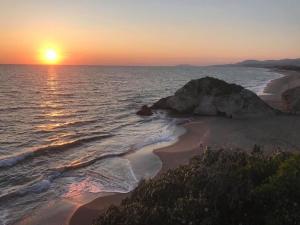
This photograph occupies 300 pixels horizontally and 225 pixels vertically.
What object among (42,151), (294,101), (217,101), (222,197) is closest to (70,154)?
(42,151)

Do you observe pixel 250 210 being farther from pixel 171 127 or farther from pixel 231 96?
pixel 231 96

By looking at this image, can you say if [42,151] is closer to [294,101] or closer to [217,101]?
[217,101]

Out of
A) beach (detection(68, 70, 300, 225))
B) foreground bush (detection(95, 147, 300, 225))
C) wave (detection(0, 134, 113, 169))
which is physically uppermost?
foreground bush (detection(95, 147, 300, 225))

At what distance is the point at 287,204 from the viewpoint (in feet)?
19.1

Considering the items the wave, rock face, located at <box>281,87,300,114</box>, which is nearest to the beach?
rock face, located at <box>281,87,300,114</box>

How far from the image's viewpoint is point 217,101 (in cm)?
2983

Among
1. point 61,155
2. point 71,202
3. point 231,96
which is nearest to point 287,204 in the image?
point 71,202

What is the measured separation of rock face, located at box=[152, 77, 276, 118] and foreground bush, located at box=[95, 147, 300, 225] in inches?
854

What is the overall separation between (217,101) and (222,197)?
24110mm

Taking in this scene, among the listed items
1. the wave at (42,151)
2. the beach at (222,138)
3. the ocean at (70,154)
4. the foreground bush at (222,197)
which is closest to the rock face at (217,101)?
the beach at (222,138)

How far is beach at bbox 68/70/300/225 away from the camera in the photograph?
12.2 m

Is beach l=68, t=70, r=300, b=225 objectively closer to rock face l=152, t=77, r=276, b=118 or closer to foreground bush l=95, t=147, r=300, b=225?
rock face l=152, t=77, r=276, b=118

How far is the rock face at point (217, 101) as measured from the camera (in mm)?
28328

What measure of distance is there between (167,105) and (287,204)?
1103 inches
